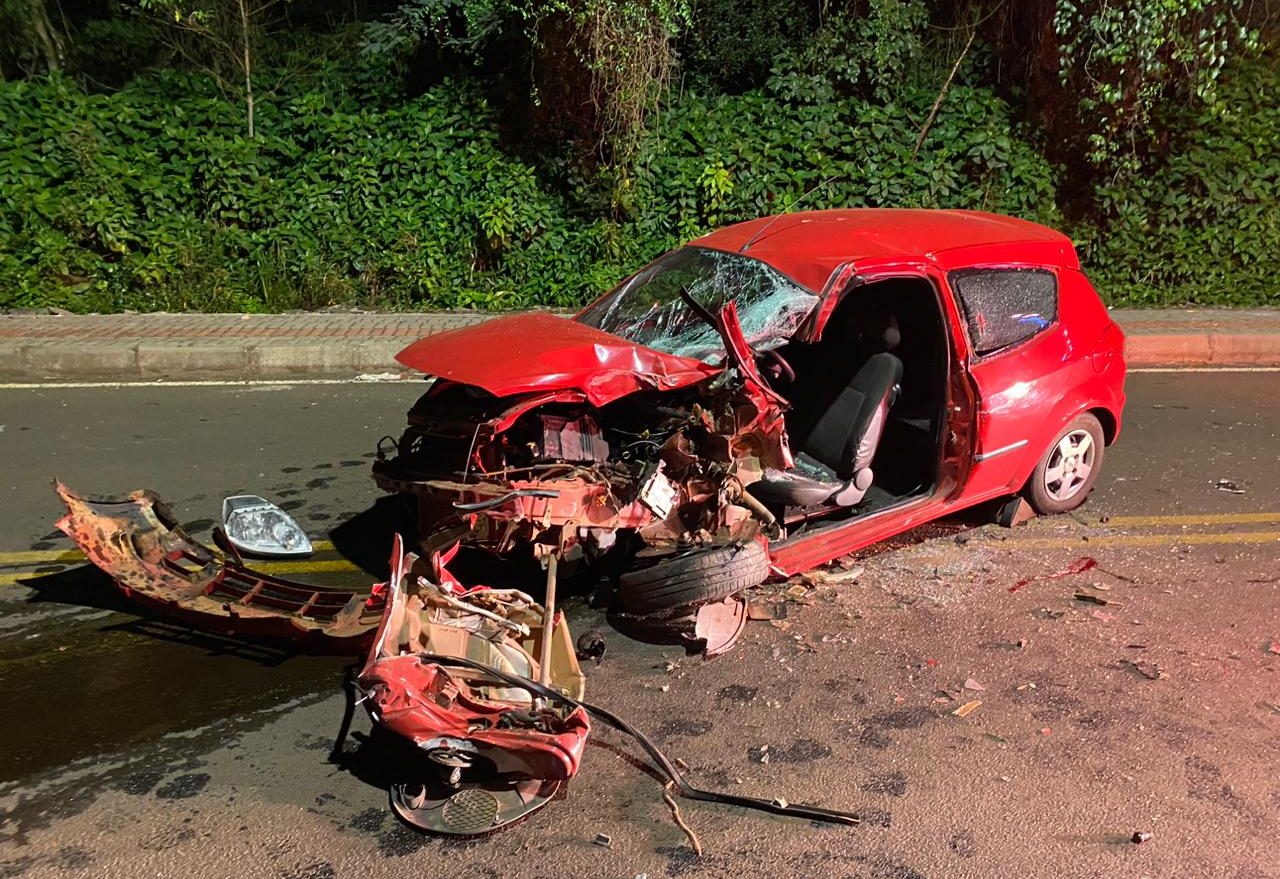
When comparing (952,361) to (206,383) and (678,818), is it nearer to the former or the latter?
(678,818)

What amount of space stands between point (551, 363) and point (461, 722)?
1429 mm

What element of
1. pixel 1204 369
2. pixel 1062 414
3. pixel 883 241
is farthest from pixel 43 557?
pixel 1204 369

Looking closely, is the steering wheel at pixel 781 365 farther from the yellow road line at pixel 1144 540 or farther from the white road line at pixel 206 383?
the white road line at pixel 206 383

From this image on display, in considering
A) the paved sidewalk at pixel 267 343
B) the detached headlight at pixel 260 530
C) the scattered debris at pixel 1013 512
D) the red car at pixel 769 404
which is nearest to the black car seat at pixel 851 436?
the red car at pixel 769 404

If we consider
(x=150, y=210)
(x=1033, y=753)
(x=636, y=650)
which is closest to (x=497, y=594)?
(x=636, y=650)

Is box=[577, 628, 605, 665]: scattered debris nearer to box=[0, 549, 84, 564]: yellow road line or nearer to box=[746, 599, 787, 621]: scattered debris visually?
box=[746, 599, 787, 621]: scattered debris

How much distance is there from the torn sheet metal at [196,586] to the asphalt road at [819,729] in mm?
205

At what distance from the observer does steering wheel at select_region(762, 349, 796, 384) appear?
4027mm

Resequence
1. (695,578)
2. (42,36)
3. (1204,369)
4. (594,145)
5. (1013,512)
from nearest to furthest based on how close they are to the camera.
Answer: (695,578) → (1013,512) → (1204,369) → (594,145) → (42,36)

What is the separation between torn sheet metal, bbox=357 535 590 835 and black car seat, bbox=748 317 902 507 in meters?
1.78

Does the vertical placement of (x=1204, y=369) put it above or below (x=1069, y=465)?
below

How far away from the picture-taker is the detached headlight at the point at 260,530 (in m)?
4.64

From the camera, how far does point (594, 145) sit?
37.0 ft

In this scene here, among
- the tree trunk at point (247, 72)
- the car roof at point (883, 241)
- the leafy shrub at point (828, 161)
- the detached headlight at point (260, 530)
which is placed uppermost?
the tree trunk at point (247, 72)
